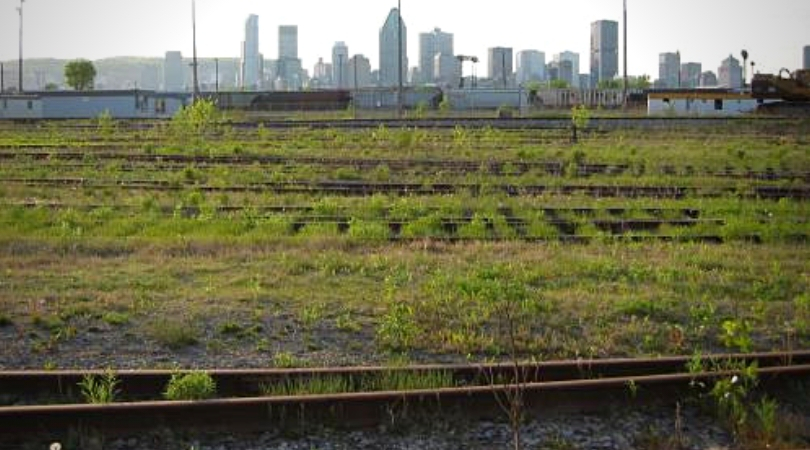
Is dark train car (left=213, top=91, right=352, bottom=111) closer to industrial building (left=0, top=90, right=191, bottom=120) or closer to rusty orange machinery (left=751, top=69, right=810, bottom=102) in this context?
industrial building (left=0, top=90, right=191, bottom=120)

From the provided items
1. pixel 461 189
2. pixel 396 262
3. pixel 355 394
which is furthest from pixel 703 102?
pixel 355 394

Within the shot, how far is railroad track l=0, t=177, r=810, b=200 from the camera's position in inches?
835

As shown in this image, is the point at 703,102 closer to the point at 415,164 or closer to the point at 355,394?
the point at 415,164

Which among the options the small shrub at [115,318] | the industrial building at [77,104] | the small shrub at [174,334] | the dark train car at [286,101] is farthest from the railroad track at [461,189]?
the dark train car at [286,101]

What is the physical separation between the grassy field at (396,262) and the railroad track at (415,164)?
202mm

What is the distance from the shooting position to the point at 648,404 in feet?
23.6

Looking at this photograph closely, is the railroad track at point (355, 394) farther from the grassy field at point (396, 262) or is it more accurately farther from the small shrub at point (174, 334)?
the small shrub at point (174, 334)

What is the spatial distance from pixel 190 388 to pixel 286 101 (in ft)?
308

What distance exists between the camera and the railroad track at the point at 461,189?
69.6ft

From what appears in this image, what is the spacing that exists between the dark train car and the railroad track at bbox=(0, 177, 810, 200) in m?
73.6

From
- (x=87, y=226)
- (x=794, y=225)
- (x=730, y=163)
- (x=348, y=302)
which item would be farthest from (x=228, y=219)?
(x=730, y=163)

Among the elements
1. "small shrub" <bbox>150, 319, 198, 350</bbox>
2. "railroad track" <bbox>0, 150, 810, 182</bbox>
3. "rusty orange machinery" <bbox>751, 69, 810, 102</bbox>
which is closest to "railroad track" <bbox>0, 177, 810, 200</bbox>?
"railroad track" <bbox>0, 150, 810, 182</bbox>

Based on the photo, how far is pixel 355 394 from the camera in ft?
22.4

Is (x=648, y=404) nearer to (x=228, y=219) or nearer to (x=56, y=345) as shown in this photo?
(x=56, y=345)
